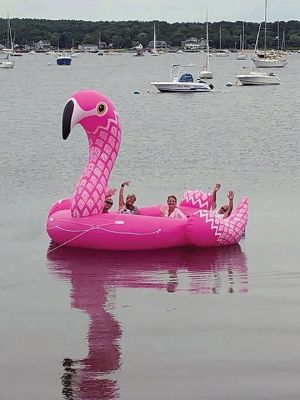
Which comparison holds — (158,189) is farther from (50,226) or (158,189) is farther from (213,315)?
(213,315)

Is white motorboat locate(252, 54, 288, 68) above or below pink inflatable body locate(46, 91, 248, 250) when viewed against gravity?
below

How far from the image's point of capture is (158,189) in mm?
24312

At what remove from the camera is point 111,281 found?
14.8 meters

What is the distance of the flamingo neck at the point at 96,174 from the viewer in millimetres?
16828

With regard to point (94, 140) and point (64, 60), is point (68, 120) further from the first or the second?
point (64, 60)

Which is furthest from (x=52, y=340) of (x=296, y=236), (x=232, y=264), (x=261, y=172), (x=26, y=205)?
(x=261, y=172)

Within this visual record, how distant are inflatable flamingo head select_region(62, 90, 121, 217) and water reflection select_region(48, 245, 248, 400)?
33.5 inches

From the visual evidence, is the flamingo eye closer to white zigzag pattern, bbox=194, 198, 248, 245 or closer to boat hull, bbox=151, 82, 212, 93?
white zigzag pattern, bbox=194, 198, 248, 245

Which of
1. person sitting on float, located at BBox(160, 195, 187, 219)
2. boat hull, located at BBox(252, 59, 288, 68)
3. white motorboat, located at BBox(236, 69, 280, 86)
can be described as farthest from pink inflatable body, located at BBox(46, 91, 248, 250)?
boat hull, located at BBox(252, 59, 288, 68)

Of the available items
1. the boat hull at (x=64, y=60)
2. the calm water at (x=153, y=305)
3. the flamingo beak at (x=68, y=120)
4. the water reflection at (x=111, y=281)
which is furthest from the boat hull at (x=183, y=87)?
the boat hull at (x=64, y=60)

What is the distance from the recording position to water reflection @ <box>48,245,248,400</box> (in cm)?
1070

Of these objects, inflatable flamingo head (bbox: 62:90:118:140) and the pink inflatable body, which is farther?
inflatable flamingo head (bbox: 62:90:118:140)

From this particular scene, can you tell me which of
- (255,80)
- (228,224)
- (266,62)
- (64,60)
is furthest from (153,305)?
(64,60)

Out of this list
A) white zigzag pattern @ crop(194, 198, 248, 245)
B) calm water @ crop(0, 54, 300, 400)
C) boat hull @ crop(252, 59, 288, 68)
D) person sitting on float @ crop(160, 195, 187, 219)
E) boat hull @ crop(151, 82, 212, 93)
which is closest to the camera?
calm water @ crop(0, 54, 300, 400)
